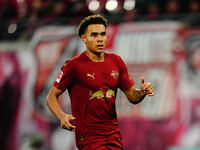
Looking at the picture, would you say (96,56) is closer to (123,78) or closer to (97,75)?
(97,75)

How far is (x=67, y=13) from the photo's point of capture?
11.4m

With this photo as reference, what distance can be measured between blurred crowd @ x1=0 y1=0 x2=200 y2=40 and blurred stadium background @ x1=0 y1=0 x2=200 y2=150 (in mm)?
21

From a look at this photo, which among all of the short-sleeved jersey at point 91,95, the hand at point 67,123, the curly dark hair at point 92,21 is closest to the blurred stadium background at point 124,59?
the short-sleeved jersey at point 91,95

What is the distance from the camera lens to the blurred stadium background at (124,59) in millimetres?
10211

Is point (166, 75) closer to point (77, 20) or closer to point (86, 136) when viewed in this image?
point (77, 20)

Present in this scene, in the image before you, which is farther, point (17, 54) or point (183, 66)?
point (17, 54)

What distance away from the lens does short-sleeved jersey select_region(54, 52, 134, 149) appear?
217 inches

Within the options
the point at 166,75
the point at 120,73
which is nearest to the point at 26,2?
the point at 166,75

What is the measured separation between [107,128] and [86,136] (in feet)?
0.83

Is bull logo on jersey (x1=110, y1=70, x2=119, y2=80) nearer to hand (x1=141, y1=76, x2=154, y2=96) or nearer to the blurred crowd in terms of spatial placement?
hand (x1=141, y1=76, x2=154, y2=96)

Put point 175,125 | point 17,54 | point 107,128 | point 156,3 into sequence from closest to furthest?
point 107,128 < point 175,125 < point 156,3 < point 17,54

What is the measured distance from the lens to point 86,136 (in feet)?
18.1

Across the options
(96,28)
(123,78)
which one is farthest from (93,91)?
(96,28)

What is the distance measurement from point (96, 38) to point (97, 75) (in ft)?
1.38
